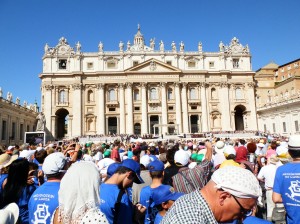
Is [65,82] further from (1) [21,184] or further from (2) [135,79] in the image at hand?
(1) [21,184]

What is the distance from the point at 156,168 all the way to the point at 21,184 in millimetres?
2073

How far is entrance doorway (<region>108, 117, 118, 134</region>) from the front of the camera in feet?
171

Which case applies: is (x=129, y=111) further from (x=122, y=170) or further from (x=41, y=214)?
(x=41, y=214)

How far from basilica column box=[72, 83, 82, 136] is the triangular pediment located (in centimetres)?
995

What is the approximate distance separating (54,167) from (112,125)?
162ft

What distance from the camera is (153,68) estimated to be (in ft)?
170

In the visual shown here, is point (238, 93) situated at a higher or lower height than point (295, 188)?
higher

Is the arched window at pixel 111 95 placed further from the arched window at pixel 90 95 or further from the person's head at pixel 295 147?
the person's head at pixel 295 147

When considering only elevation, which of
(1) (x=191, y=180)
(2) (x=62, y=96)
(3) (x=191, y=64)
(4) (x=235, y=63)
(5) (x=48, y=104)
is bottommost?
(1) (x=191, y=180)

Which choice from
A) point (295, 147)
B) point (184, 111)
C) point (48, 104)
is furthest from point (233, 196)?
point (48, 104)

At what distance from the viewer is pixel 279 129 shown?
156ft

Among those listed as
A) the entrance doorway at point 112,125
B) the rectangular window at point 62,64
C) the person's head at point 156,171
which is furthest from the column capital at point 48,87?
the person's head at point 156,171

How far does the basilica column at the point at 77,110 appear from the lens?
49.4 metres

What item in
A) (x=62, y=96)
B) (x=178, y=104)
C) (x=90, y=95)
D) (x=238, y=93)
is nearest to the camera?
(x=62, y=96)
